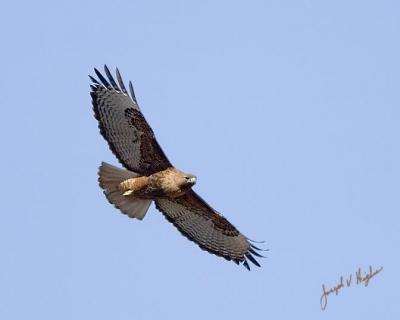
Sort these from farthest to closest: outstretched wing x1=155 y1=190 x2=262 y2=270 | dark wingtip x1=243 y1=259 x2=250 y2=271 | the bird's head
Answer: dark wingtip x1=243 y1=259 x2=250 y2=271, outstretched wing x1=155 y1=190 x2=262 y2=270, the bird's head

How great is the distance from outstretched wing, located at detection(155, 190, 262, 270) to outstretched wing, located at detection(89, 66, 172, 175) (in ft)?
2.70

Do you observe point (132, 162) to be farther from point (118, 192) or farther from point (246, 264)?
point (246, 264)

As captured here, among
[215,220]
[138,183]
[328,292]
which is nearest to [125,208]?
[138,183]

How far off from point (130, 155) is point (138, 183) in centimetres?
44

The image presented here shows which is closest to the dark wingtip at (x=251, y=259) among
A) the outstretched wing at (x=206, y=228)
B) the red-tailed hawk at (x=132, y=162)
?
the outstretched wing at (x=206, y=228)

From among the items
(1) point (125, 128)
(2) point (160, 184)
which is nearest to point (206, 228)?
(2) point (160, 184)

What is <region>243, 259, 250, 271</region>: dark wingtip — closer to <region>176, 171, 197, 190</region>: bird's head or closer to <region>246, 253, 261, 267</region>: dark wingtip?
<region>246, 253, 261, 267</region>: dark wingtip

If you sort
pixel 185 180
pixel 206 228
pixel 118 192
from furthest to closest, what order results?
pixel 206 228 → pixel 118 192 → pixel 185 180

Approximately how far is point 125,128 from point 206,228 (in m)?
2.07

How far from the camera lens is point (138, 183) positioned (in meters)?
14.7

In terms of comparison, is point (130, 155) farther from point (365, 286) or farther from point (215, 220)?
point (365, 286)

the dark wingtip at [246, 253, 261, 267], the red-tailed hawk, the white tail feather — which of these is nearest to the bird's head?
the red-tailed hawk

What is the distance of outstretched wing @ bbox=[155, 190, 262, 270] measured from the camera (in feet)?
50.8

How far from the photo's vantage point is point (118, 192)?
582 inches
